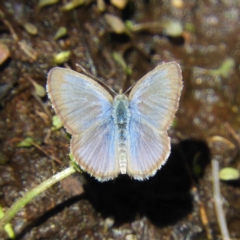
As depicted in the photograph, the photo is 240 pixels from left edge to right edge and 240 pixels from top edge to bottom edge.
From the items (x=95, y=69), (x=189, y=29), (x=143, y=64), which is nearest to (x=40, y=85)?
(x=95, y=69)

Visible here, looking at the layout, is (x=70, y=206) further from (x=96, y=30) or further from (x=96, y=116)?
(x=96, y=30)

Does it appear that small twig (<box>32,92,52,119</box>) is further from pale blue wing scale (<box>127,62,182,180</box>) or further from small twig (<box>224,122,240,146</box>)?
small twig (<box>224,122,240,146</box>)

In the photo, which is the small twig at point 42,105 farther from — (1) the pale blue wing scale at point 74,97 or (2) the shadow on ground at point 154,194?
(1) the pale blue wing scale at point 74,97

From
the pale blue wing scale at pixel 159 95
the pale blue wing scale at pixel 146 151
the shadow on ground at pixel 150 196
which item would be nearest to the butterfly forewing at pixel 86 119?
the pale blue wing scale at pixel 146 151

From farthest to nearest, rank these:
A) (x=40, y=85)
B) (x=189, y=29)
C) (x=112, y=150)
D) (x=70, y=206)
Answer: (x=189, y=29) → (x=40, y=85) → (x=70, y=206) → (x=112, y=150)

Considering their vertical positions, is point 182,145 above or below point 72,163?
below

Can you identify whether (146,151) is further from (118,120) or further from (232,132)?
(232,132)
